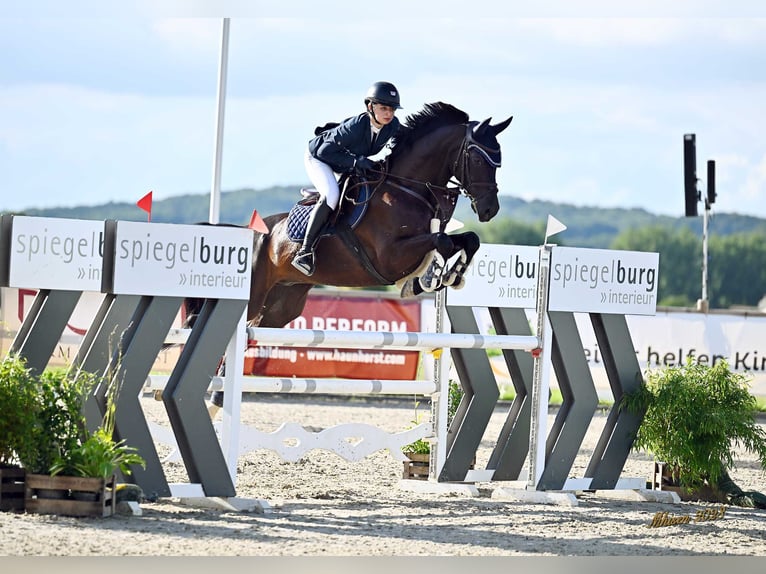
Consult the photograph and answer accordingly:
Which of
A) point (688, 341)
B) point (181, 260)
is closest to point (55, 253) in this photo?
point (181, 260)

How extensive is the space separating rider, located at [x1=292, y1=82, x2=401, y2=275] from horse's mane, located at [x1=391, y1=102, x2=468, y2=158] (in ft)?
0.29

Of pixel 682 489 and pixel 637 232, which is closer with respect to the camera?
pixel 682 489

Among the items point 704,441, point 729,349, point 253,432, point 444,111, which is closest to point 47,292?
point 253,432

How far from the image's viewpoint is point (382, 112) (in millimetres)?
5758

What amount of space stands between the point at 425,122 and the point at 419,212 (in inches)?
21.4

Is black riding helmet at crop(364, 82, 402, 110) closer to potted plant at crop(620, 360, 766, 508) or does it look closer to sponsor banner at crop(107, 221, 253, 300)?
sponsor banner at crop(107, 221, 253, 300)

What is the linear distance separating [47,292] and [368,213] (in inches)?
71.8

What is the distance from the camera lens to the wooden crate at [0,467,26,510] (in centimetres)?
440

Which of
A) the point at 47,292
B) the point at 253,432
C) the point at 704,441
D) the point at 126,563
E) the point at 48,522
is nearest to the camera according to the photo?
the point at 126,563

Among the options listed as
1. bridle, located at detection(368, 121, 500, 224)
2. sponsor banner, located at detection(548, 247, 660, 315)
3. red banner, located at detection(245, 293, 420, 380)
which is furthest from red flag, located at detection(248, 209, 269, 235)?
red banner, located at detection(245, 293, 420, 380)

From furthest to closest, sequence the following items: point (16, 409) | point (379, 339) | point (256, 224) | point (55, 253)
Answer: point (256, 224) → point (379, 339) → point (55, 253) → point (16, 409)

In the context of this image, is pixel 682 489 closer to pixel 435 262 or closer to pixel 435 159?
pixel 435 262

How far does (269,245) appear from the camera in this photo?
6.37 meters

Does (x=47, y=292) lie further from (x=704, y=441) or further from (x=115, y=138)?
(x=115, y=138)
